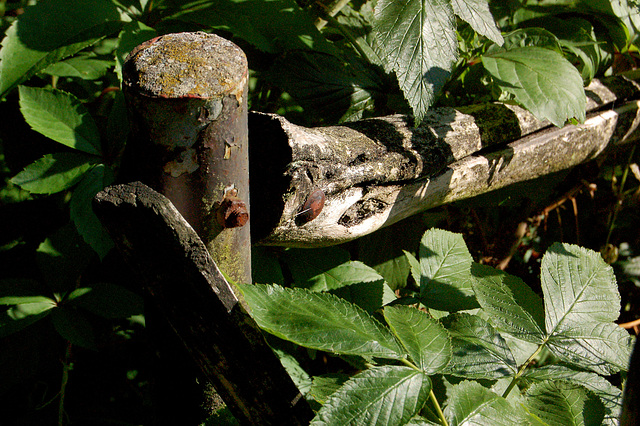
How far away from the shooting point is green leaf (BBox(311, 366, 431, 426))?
69 centimetres

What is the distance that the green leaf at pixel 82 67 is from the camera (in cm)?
150

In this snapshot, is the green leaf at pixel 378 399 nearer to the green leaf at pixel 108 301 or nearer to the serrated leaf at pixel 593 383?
the serrated leaf at pixel 593 383

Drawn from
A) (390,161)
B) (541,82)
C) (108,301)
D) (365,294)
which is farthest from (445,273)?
(108,301)

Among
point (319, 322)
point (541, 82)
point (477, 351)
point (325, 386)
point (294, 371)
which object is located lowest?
point (294, 371)

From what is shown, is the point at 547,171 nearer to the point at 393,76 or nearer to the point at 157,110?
the point at 393,76

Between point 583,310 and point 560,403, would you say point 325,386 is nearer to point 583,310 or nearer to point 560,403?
point 560,403

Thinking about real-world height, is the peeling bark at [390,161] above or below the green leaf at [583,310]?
above

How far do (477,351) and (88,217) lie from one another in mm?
913

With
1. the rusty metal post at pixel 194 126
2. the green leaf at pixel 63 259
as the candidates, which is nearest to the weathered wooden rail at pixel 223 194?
the rusty metal post at pixel 194 126

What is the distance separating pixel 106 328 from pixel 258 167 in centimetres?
114

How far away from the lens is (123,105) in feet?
4.46

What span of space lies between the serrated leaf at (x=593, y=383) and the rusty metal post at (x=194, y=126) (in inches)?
24.2

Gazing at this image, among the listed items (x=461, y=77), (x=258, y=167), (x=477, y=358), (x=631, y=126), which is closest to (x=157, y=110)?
(x=258, y=167)

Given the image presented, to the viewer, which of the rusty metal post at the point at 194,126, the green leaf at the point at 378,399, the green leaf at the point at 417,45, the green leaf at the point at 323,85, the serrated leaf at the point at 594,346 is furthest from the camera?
the green leaf at the point at 323,85
